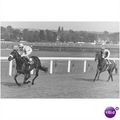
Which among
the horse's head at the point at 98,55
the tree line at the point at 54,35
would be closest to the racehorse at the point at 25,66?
the tree line at the point at 54,35

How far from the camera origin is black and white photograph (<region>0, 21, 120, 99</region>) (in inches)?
125

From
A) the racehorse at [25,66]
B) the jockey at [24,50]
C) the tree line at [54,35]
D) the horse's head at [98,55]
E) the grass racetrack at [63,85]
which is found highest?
the tree line at [54,35]

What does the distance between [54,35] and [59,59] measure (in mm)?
165

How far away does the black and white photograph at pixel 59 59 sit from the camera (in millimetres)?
3168

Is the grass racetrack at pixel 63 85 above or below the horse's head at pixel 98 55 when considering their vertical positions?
below

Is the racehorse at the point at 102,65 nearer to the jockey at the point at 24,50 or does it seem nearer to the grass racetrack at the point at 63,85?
the grass racetrack at the point at 63,85

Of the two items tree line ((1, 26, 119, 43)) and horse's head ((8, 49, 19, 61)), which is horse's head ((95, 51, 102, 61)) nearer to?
tree line ((1, 26, 119, 43))
